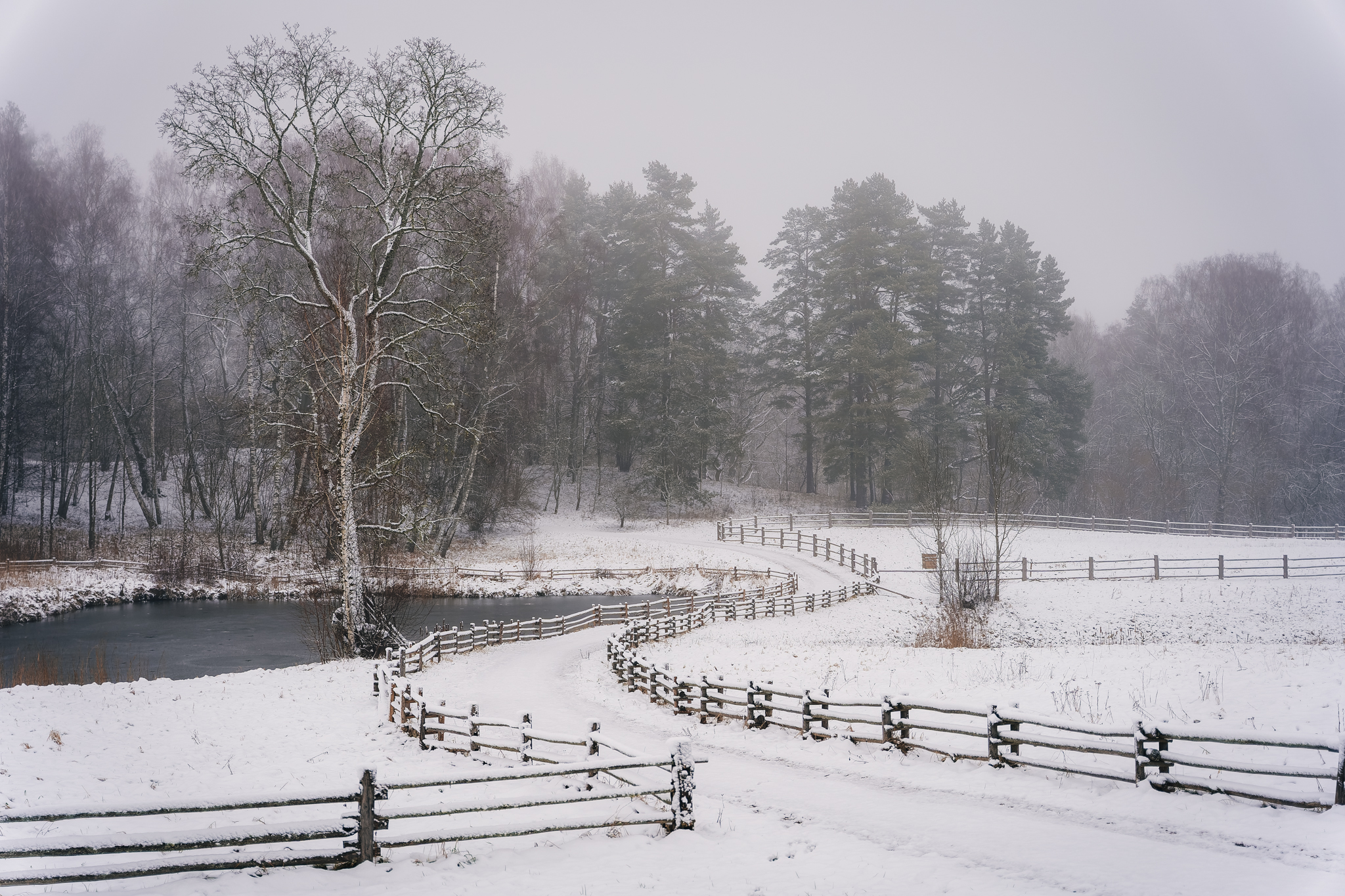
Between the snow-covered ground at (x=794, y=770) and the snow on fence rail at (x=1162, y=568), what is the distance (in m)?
6.50

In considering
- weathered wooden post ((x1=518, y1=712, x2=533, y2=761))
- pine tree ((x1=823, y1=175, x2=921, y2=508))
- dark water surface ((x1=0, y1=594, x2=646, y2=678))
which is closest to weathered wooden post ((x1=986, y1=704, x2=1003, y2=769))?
weathered wooden post ((x1=518, y1=712, x2=533, y2=761))

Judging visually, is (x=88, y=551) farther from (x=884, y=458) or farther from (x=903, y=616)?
(x=884, y=458)

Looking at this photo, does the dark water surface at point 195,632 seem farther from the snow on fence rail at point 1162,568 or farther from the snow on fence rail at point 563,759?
the snow on fence rail at point 1162,568

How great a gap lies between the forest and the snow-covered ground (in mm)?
6292

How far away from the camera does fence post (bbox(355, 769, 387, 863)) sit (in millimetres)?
6633

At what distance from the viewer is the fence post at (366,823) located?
21.8ft

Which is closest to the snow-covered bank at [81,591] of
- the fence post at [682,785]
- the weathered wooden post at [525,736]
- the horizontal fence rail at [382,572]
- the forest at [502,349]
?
the horizontal fence rail at [382,572]

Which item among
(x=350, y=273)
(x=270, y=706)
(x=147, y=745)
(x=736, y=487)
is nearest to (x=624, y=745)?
(x=147, y=745)

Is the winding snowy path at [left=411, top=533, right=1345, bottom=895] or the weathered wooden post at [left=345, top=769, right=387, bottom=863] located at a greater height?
the weathered wooden post at [left=345, top=769, right=387, bottom=863]

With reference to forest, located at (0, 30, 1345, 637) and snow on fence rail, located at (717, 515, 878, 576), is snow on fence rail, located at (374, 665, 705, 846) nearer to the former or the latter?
forest, located at (0, 30, 1345, 637)

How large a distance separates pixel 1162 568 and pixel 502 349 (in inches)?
1375

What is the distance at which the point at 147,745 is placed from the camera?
A: 1281 cm

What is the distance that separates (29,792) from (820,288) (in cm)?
5311

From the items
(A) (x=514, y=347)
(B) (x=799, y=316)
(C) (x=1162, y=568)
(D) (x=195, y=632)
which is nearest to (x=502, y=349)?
(A) (x=514, y=347)
